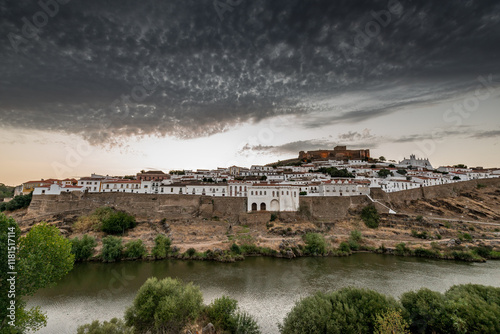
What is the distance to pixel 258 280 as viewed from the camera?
71.4 ft

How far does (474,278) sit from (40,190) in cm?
5440

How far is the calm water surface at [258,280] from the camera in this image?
16.2 meters

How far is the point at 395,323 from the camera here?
35.7ft

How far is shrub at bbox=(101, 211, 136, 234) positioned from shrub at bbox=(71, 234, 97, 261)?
472 cm

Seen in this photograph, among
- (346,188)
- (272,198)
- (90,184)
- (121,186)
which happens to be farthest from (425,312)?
(90,184)

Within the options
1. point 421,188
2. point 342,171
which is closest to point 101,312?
point 421,188

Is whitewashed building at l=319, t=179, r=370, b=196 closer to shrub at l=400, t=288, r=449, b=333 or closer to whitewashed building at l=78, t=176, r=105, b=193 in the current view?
shrub at l=400, t=288, r=449, b=333

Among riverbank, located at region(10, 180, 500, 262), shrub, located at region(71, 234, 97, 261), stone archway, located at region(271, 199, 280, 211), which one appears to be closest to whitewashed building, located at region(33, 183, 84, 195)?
riverbank, located at region(10, 180, 500, 262)

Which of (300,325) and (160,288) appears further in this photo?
(160,288)

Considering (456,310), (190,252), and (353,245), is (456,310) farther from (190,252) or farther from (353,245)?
(190,252)

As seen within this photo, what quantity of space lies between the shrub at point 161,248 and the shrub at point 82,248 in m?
6.79

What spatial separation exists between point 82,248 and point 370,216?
39.4 meters

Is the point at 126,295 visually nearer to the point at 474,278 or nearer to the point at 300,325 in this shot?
the point at 300,325

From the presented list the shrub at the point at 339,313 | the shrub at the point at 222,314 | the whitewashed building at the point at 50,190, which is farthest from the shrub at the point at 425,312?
the whitewashed building at the point at 50,190
